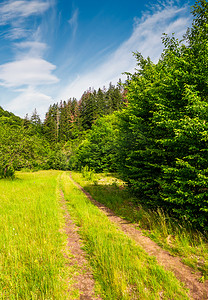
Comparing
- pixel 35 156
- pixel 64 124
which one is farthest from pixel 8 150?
pixel 64 124

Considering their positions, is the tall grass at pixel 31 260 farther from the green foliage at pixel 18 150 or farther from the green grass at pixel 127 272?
the green foliage at pixel 18 150

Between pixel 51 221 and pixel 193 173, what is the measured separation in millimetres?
6019

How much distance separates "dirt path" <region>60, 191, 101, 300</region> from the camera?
114 inches

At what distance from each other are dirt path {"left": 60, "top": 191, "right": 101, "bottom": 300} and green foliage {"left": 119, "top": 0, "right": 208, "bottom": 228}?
3650 mm

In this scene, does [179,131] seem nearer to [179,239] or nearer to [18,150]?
[179,239]

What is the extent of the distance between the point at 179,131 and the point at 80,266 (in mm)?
5363

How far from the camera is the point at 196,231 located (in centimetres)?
557

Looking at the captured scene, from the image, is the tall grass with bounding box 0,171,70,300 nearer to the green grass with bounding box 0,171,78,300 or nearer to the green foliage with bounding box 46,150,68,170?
the green grass with bounding box 0,171,78,300

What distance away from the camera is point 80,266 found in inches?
145

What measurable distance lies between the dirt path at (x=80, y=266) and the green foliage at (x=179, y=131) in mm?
3650

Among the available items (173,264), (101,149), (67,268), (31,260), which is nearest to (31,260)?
(31,260)

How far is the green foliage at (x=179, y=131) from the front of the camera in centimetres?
507

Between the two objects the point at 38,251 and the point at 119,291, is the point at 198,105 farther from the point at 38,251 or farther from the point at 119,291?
the point at 38,251

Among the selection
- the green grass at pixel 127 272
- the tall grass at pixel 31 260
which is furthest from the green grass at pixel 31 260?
the green grass at pixel 127 272
